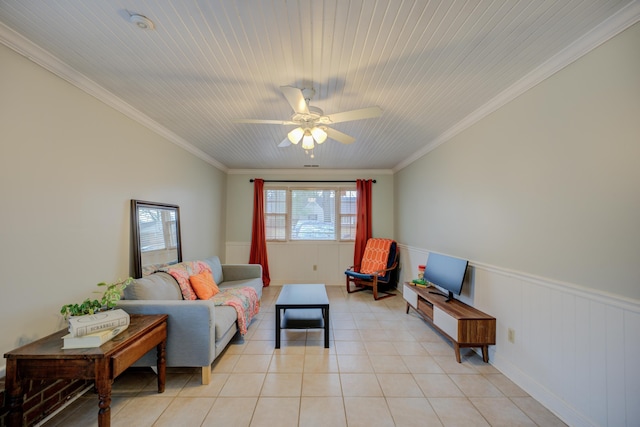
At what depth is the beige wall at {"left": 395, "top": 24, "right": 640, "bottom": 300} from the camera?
4.65 feet

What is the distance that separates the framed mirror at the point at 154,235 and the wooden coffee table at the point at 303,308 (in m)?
1.47

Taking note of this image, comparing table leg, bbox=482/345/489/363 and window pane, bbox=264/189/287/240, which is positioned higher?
window pane, bbox=264/189/287/240

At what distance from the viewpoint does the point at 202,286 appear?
2934 millimetres

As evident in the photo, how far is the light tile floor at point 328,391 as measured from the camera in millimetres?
1729

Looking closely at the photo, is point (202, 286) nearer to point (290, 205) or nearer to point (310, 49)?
point (310, 49)

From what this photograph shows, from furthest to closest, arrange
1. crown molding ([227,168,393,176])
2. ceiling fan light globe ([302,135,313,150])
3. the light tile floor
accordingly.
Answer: crown molding ([227,168,393,176]) → ceiling fan light globe ([302,135,313,150]) → the light tile floor

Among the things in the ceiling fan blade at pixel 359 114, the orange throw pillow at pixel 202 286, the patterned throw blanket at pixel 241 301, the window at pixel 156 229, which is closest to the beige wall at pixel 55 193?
the window at pixel 156 229

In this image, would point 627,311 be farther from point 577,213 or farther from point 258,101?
point 258,101

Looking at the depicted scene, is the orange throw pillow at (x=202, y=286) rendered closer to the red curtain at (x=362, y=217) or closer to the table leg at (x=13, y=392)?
the table leg at (x=13, y=392)

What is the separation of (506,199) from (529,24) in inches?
52.3

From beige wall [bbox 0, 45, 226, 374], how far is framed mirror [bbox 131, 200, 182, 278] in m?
0.09

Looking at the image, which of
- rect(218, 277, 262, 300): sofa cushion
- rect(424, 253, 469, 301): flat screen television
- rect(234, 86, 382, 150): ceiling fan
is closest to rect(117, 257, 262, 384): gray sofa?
rect(218, 277, 262, 300): sofa cushion

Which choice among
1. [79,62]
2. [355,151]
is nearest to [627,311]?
[355,151]

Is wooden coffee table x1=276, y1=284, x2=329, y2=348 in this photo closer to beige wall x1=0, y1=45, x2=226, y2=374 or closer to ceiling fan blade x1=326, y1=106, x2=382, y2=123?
beige wall x1=0, y1=45, x2=226, y2=374
